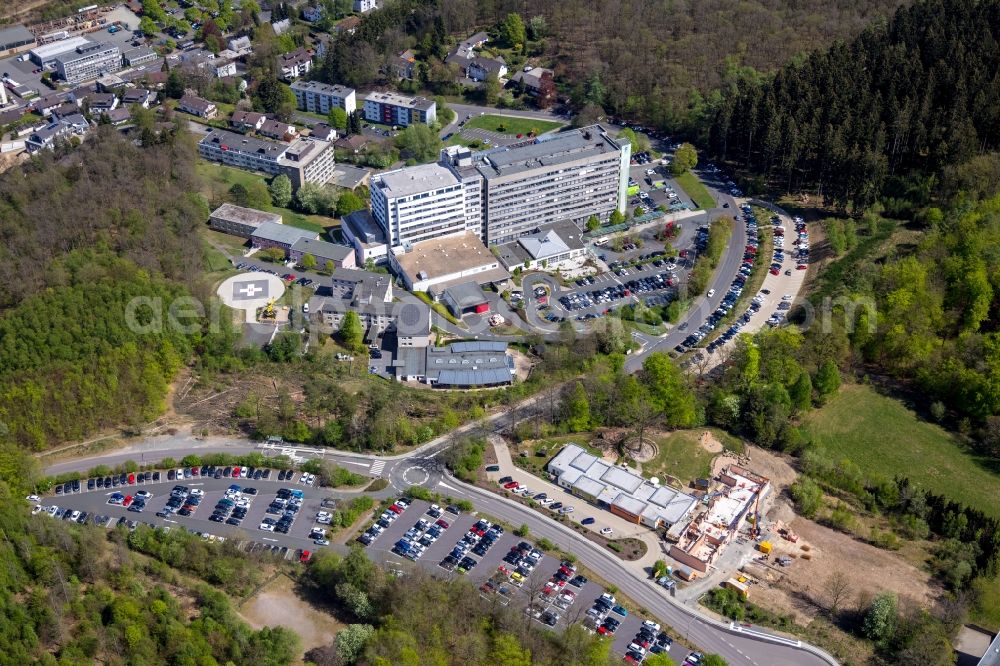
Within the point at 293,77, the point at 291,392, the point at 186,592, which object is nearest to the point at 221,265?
the point at 291,392

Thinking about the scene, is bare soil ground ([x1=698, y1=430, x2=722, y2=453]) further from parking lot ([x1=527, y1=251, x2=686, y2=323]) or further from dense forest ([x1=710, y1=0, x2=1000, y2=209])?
dense forest ([x1=710, y1=0, x2=1000, y2=209])

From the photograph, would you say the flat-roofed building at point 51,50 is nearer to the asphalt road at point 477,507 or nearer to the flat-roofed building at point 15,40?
the flat-roofed building at point 15,40

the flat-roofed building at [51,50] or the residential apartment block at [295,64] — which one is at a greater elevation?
the flat-roofed building at [51,50]

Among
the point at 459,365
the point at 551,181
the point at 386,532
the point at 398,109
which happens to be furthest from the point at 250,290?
the point at 398,109

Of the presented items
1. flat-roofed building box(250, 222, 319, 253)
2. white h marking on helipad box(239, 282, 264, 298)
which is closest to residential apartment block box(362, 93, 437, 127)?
flat-roofed building box(250, 222, 319, 253)

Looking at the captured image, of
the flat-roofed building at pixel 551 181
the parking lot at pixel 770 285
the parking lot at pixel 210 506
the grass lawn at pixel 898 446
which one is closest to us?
the parking lot at pixel 210 506

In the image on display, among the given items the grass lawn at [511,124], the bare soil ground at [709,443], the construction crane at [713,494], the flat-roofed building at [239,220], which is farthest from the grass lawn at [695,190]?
the flat-roofed building at [239,220]

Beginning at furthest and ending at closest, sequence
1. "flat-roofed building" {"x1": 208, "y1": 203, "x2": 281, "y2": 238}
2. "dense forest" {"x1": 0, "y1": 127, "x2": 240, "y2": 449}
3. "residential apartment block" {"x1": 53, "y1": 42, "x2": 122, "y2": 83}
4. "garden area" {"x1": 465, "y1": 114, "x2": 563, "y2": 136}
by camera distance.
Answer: "residential apartment block" {"x1": 53, "y1": 42, "x2": 122, "y2": 83}
"garden area" {"x1": 465, "y1": 114, "x2": 563, "y2": 136}
"flat-roofed building" {"x1": 208, "y1": 203, "x2": 281, "y2": 238}
"dense forest" {"x1": 0, "y1": 127, "x2": 240, "y2": 449}
